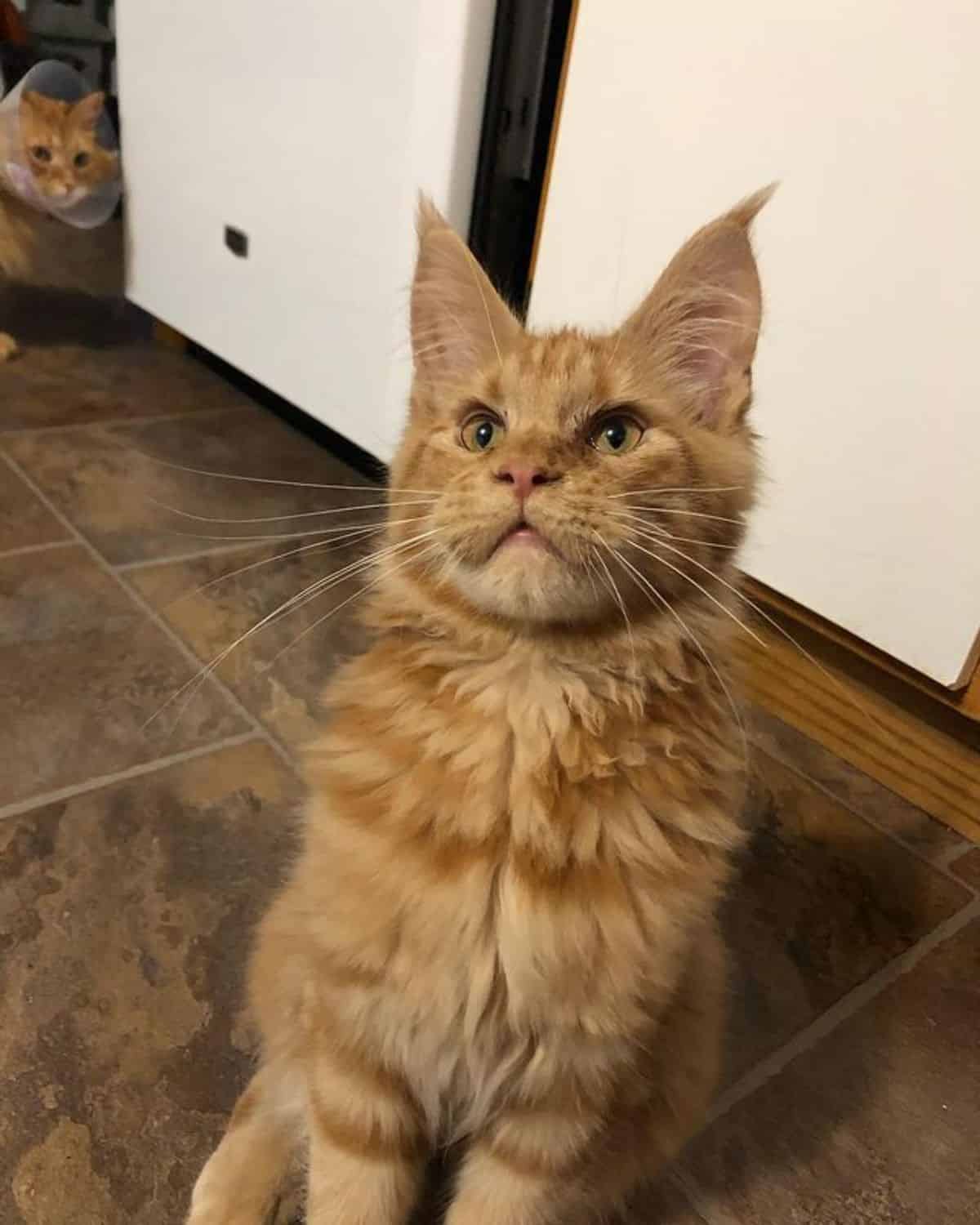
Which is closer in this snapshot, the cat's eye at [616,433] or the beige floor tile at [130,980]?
the cat's eye at [616,433]

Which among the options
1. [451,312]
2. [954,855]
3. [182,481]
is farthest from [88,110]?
[954,855]

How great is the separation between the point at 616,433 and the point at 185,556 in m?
1.10

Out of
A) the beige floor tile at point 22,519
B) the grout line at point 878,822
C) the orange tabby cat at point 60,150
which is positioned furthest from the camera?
the orange tabby cat at point 60,150

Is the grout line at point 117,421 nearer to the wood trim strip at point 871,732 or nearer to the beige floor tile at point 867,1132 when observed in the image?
the wood trim strip at point 871,732

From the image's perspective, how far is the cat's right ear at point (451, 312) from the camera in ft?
2.72

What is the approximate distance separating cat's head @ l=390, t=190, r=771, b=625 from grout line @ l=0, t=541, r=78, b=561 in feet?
3.21

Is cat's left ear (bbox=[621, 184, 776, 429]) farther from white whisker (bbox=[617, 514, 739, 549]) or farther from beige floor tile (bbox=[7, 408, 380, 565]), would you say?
beige floor tile (bbox=[7, 408, 380, 565])

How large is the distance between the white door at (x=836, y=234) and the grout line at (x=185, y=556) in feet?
2.27

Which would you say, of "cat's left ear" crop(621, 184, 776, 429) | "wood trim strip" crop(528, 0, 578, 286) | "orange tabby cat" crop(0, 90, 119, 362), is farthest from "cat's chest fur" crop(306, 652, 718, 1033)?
"orange tabby cat" crop(0, 90, 119, 362)

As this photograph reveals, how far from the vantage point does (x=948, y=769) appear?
1.38 meters

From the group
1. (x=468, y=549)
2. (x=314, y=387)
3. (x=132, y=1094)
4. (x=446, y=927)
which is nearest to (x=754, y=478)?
(x=468, y=549)

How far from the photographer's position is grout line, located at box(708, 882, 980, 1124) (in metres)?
1.02

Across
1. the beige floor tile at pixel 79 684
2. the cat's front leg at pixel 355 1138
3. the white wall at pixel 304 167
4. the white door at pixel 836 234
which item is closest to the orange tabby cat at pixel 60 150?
the white wall at pixel 304 167

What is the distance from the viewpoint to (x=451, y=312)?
86 centimetres
